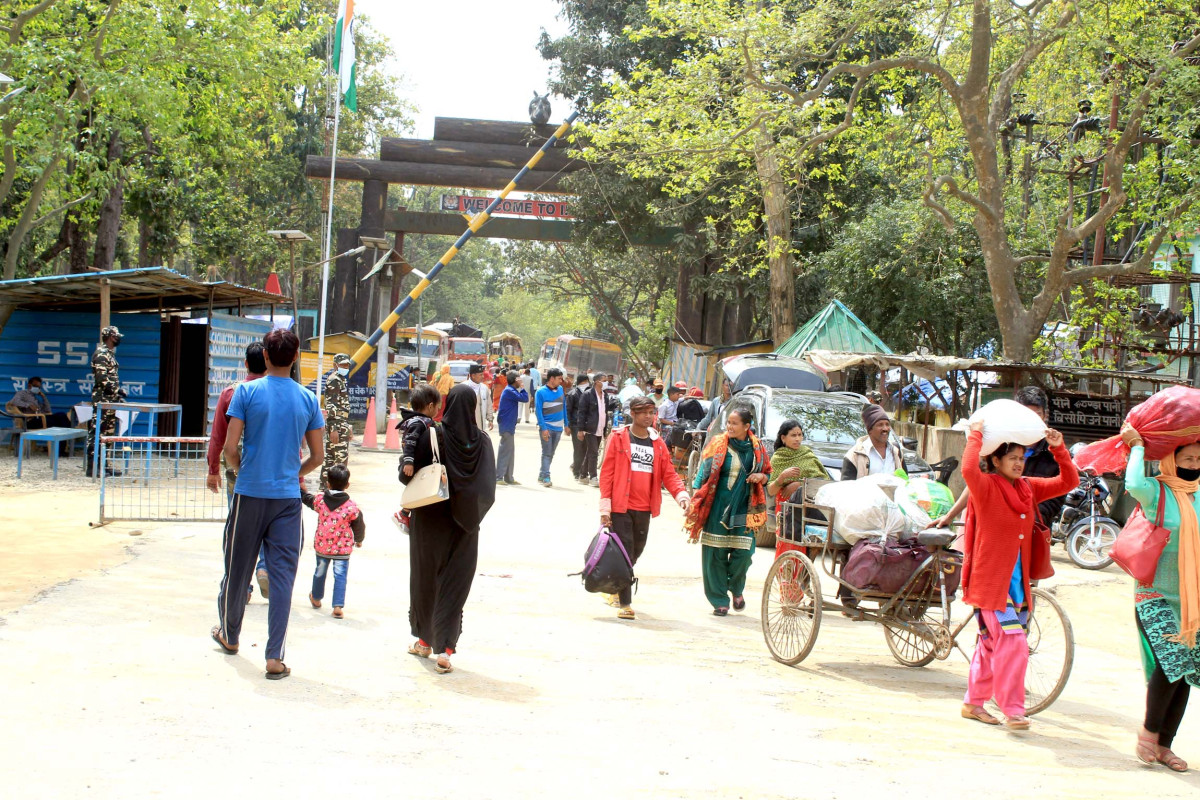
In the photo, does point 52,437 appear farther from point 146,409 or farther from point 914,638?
point 914,638

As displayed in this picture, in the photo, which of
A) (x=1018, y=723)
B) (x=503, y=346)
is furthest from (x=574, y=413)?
(x=503, y=346)

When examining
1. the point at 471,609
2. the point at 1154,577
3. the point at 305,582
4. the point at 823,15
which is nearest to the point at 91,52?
the point at 823,15

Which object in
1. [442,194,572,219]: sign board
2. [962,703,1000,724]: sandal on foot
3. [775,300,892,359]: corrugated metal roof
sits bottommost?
[962,703,1000,724]: sandal on foot

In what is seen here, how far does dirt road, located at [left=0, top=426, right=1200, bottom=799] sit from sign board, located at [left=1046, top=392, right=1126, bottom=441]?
6.02m

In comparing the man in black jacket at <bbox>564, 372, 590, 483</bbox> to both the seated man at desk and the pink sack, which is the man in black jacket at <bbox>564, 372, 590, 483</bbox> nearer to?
the seated man at desk

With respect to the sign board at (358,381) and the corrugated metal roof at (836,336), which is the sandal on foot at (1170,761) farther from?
the sign board at (358,381)

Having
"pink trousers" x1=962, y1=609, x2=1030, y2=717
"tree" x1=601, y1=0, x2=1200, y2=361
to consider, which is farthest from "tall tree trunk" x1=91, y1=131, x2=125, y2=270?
"pink trousers" x1=962, y1=609, x2=1030, y2=717

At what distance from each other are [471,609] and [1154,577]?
4528 mm

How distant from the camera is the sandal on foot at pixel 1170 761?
192 inches

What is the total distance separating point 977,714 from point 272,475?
3.69 m

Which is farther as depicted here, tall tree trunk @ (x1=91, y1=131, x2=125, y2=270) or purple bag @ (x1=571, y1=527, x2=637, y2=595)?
tall tree trunk @ (x1=91, y1=131, x2=125, y2=270)

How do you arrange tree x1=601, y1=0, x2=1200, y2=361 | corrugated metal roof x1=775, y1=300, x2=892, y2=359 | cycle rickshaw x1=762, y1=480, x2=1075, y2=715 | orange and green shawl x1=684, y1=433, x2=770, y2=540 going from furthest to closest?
corrugated metal roof x1=775, y1=300, x2=892, y2=359 < tree x1=601, y1=0, x2=1200, y2=361 < orange and green shawl x1=684, y1=433, x2=770, y2=540 < cycle rickshaw x1=762, y1=480, x2=1075, y2=715

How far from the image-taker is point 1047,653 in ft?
19.1

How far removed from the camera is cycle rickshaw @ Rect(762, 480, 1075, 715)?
227 inches
